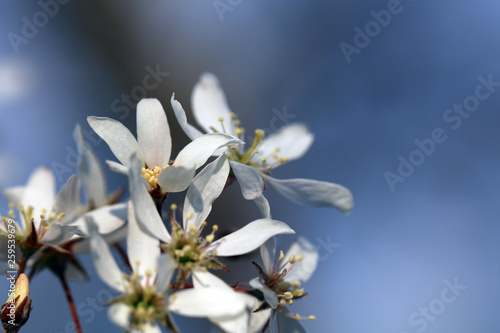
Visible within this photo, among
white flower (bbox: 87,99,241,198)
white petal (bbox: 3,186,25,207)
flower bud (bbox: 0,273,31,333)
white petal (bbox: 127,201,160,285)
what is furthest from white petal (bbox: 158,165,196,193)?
white petal (bbox: 3,186,25,207)

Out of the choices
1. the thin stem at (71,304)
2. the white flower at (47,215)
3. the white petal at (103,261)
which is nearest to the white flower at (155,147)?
the white flower at (47,215)

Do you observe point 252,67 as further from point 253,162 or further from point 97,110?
point 253,162

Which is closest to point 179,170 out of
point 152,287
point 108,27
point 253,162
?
point 152,287

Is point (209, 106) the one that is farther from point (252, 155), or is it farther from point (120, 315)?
point (120, 315)

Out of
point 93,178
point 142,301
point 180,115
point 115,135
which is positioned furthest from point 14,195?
point 142,301

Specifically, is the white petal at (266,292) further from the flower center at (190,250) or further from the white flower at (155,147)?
the white flower at (155,147)
